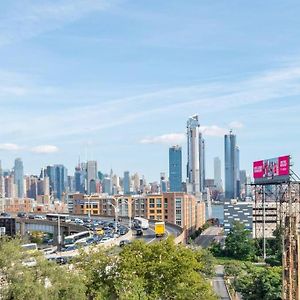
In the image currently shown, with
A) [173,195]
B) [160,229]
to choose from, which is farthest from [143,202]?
[160,229]

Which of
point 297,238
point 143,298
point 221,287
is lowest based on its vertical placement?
point 221,287

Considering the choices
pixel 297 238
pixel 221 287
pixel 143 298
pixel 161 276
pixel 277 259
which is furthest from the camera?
pixel 277 259

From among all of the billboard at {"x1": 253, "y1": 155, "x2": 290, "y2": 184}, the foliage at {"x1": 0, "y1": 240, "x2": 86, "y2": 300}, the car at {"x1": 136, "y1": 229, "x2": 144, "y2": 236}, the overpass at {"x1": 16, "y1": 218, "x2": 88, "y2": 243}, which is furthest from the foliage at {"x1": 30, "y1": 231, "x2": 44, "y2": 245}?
the foliage at {"x1": 0, "y1": 240, "x2": 86, "y2": 300}

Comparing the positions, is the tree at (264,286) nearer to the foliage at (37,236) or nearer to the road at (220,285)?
the road at (220,285)

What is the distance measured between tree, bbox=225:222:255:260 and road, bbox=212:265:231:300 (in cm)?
640

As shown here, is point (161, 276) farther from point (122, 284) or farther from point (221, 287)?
point (221, 287)

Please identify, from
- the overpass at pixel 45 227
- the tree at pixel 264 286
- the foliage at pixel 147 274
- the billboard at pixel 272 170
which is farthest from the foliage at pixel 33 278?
the overpass at pixel 45 227

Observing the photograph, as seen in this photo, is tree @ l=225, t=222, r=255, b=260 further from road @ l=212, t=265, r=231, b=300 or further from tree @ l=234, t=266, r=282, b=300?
tree @ l=234, t=266, r=282, b=300

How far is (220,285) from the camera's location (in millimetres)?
43531

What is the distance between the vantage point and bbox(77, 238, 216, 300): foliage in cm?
2281

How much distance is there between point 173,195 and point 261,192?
22768mm

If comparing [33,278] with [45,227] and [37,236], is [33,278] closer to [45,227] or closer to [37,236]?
[45,227]

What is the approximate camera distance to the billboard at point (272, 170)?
5288 cm

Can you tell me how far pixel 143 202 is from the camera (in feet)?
274
